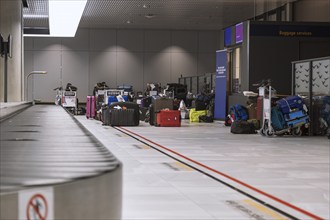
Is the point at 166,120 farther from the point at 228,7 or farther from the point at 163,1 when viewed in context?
the point at 228,7

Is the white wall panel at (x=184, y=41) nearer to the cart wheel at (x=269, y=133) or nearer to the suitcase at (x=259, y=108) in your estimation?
the suitcase at (x=259, y=108)

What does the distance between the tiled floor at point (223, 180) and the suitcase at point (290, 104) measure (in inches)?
75.2

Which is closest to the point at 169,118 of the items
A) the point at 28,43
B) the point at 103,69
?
the point at 103,69

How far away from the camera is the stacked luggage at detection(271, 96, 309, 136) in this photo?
12.9 metres

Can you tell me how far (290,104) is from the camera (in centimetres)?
1292

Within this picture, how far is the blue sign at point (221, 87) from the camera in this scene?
18.9 meters

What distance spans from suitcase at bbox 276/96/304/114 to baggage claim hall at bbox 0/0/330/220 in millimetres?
33

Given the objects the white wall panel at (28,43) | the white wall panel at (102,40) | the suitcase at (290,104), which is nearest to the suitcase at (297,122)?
the suitcase at (290,104)

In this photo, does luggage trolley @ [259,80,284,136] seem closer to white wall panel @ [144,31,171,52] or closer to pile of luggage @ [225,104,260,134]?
pile of luggage @ [225,104,260,134]

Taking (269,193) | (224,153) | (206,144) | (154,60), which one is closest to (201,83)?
(154,60)

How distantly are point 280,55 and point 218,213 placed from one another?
13.3 metres

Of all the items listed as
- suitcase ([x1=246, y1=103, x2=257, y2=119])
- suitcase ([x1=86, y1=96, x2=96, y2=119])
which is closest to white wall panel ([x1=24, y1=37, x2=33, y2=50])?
suitcase ([x1=86, y1=96, x2=96, y2=119])

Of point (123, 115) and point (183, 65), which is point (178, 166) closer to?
point (123, 115)

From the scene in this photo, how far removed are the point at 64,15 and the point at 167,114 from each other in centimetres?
779
